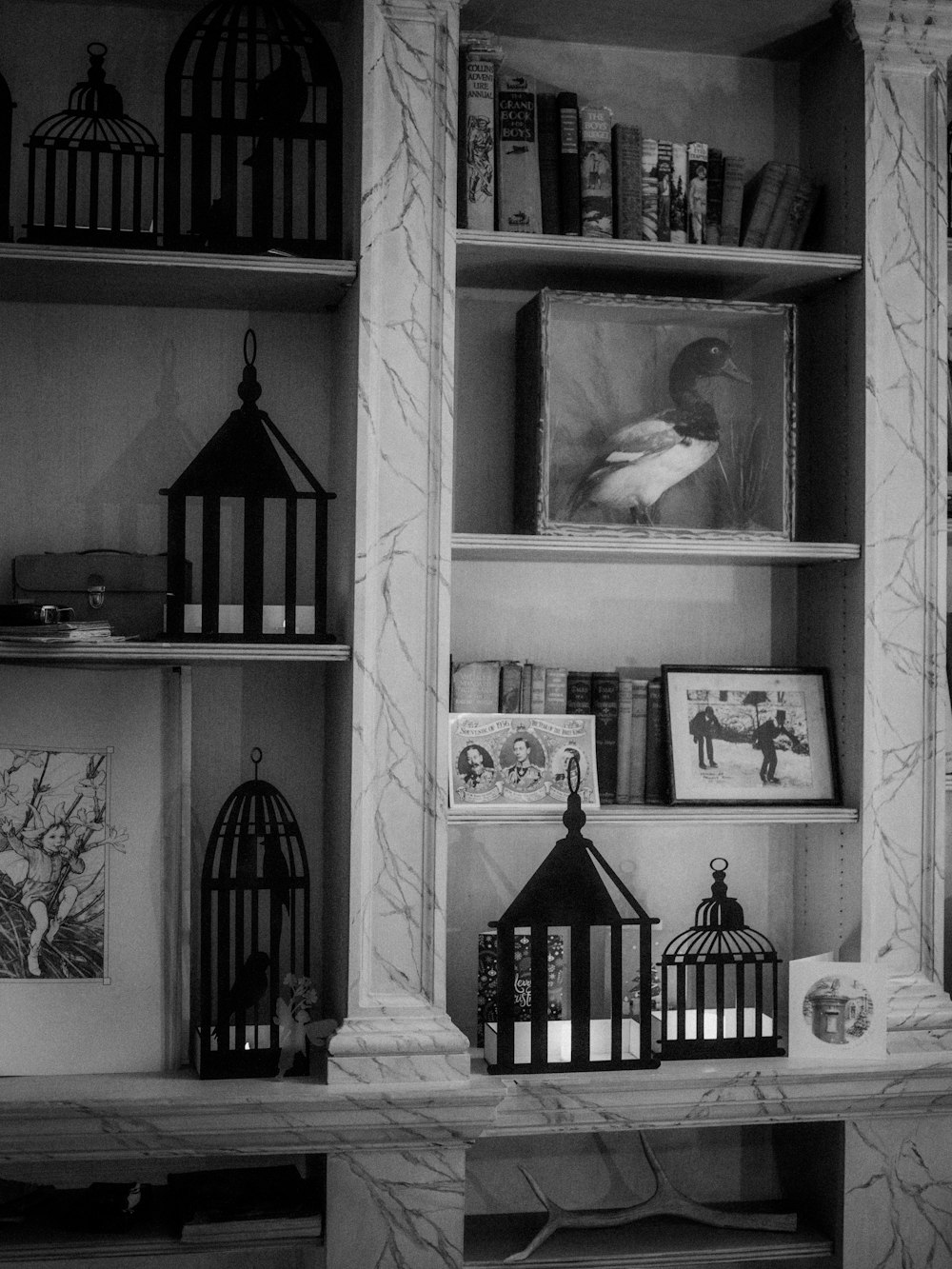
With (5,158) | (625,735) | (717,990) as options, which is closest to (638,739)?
(625,735)

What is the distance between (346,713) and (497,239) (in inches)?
35.1

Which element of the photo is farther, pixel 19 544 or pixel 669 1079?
pixel 19 544

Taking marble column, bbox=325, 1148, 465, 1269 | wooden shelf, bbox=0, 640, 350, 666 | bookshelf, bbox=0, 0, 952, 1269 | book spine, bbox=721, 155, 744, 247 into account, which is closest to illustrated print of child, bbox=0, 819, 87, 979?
bookshelf, bbox=0, 0, 952, 1269

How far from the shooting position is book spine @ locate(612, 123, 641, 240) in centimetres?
254

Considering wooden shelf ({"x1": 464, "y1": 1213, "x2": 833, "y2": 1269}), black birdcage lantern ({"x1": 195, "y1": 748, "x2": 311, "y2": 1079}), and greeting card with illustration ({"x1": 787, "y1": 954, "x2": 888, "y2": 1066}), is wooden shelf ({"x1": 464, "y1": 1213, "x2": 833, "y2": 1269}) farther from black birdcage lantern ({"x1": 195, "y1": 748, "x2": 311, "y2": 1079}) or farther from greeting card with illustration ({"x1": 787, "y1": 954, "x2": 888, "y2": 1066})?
black birdcage lantern ({"x1": 195, "y1": 748, "x2": 311, "y2": 1079})

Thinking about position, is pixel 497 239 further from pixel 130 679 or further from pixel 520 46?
pixel 130 679

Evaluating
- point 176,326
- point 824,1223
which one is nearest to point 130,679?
point 176,326

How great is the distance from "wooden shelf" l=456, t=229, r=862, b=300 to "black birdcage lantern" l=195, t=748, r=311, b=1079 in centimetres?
104

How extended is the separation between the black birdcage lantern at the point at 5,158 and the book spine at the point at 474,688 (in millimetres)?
1104

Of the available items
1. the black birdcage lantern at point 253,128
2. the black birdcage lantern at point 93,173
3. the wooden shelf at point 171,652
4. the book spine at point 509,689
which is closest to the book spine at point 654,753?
the book spine at point 509,689

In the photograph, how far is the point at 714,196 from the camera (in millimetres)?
2625

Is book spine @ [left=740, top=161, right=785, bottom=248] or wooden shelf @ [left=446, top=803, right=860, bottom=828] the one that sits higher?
book spine @ [left=740, top=161, right=785, bottom=248]

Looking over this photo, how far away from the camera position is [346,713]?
2.39 meters

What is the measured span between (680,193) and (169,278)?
98cm
